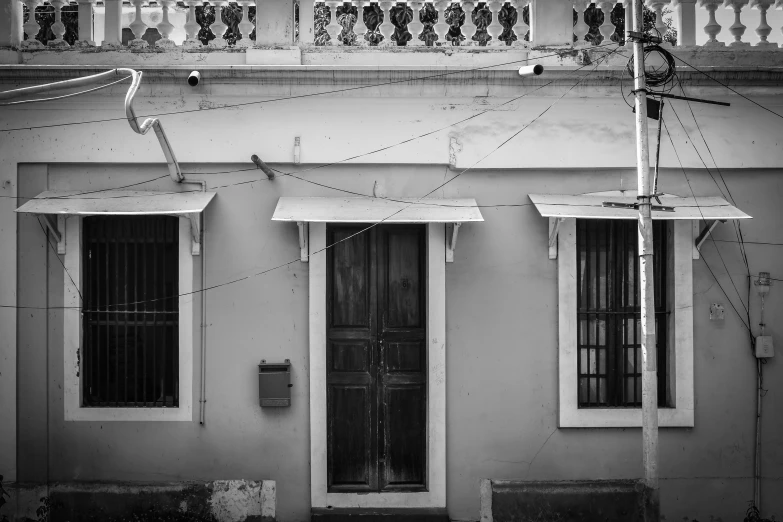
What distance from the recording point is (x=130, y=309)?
20.1 feet

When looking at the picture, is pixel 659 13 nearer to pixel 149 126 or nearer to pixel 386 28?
pixel 386 28

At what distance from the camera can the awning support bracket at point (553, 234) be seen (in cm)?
587

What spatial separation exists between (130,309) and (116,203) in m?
1.08

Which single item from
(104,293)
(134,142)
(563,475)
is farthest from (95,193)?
(563,475)

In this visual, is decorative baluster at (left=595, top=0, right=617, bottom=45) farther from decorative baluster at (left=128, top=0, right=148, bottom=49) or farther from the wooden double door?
decorative baluster at (left=128, top=0, right=148, bottom=49)

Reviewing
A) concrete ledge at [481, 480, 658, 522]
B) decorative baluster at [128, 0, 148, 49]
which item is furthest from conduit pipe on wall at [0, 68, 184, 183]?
concrete ledge at [481, 480, 658, 522]

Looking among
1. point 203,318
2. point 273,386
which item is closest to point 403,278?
point 273,386

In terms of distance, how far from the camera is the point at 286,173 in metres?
6.05

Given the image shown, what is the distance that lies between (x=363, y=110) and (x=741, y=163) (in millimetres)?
3587

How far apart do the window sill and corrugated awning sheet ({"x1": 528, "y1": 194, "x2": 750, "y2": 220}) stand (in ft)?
6.03

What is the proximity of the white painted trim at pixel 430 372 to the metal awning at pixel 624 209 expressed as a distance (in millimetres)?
1005

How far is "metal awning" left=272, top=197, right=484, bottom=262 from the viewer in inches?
216

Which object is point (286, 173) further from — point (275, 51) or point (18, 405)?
point (18, 405)

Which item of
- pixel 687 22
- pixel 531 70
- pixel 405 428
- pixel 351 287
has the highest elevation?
pixel 687 22
